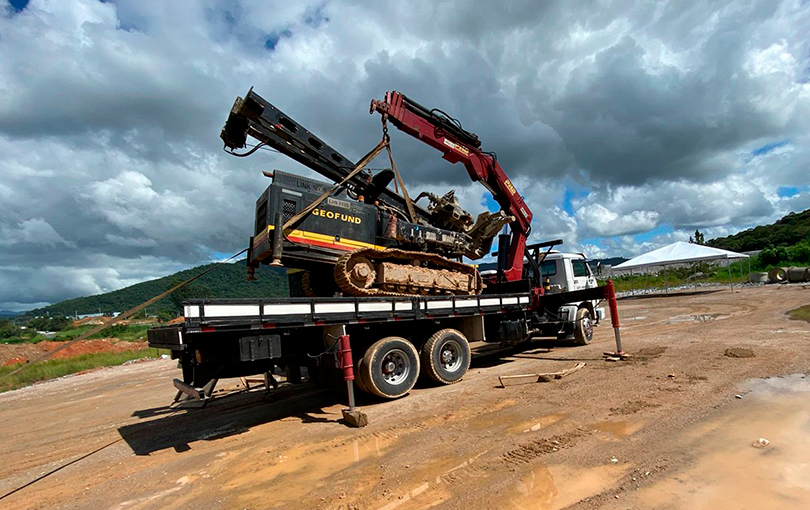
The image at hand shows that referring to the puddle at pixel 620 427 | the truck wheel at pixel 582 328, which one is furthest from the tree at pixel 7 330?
the puddle at pixel 620 427

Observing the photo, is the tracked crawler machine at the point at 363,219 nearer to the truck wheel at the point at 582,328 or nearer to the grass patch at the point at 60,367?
the truck wheel at the point at 582,328

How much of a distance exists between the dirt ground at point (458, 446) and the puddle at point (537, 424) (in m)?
0.02

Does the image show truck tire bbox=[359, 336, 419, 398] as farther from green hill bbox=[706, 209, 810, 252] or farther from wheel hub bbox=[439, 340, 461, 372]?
green hill bbox=[706, 209, 810, 252]

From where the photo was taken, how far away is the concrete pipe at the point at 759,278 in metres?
34.2

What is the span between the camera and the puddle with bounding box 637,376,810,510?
11.1 feet

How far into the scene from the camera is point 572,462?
426 cm

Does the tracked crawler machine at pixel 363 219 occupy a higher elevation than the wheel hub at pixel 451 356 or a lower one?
higher

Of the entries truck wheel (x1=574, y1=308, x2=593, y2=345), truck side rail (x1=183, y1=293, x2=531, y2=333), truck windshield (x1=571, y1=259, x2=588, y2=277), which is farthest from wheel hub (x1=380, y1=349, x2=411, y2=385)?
truck windshield (x1=571, y1=259, x2=588, y2=277)

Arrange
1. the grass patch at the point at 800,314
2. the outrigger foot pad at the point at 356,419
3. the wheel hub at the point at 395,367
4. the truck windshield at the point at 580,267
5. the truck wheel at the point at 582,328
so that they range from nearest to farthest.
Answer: the outrigger foot pad at the point at 356,419, the wheel hub at the point at 395,367, the truck wheel at the point at 582,328, the grass patch at the point at 800,314, the truck windshield at the point at 580,267

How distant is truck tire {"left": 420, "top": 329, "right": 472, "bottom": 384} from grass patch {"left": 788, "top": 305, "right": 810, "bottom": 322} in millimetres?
11224

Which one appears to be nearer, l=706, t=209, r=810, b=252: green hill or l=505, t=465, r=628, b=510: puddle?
l=505, t=465, r=628, b=510: puddle

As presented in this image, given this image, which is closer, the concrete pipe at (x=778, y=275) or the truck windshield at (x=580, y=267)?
the truck windshield at (x=580, y=267)

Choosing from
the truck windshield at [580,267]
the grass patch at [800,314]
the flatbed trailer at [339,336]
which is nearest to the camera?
the flatbed trailer at [339,336]

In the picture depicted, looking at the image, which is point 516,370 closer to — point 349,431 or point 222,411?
point 349,431
